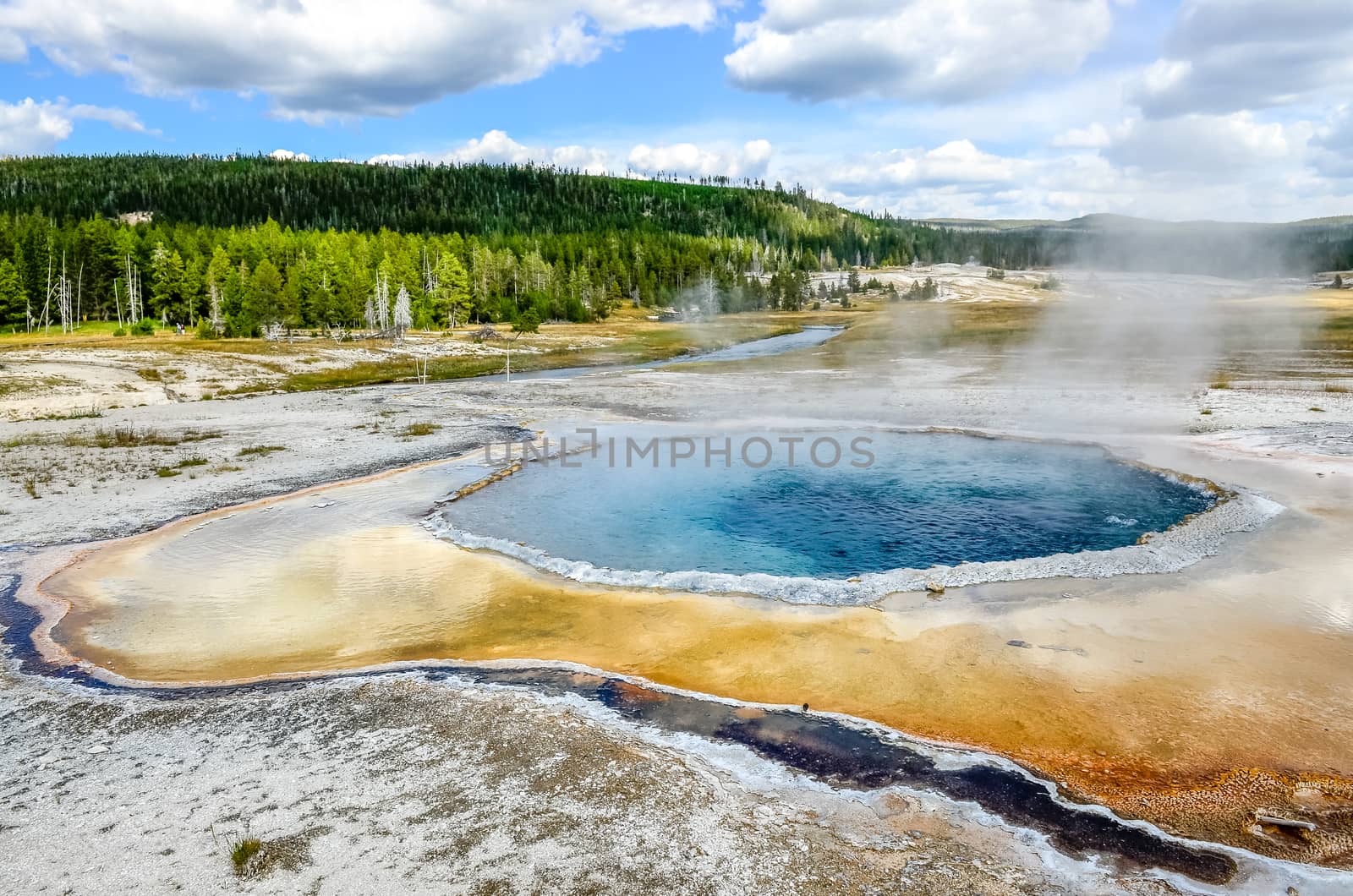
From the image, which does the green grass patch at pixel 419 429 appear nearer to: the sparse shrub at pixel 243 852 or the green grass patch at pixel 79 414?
the green grass patch at pixel 79 414

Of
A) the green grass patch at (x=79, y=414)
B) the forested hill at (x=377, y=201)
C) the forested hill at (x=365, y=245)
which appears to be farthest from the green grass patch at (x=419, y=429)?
the forested hill at (x=377, y=201)

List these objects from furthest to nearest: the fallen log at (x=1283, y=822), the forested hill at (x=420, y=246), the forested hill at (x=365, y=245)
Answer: the forested hill at (x=365, y=245) < the forested hill at (x=420, y=246) < the fallen log at (x=1283, y=822)

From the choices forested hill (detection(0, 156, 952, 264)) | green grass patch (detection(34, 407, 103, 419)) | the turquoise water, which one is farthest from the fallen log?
forested hill (detection(0, 156, 952, 264))

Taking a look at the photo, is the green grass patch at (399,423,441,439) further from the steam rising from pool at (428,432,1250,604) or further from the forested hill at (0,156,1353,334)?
the forested hill at (0,156,1353,334)

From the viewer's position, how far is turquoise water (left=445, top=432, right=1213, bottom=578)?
14.9 metres

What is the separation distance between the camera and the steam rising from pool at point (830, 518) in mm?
13609

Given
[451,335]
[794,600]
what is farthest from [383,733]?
[451,335]

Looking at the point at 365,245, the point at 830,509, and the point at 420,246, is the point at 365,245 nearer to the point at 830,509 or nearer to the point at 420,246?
the point at 420,246

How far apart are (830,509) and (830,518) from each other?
752 millimetres

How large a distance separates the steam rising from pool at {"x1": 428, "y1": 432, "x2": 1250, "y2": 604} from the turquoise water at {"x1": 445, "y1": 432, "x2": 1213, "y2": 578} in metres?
0.05

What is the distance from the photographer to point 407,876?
19.9ft

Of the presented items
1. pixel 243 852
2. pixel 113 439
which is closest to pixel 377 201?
pixel 113 439

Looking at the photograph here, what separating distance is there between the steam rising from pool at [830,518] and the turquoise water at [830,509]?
54 millimetres

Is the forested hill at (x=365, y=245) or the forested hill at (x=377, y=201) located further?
the forested hill at (x=377, y=201)
